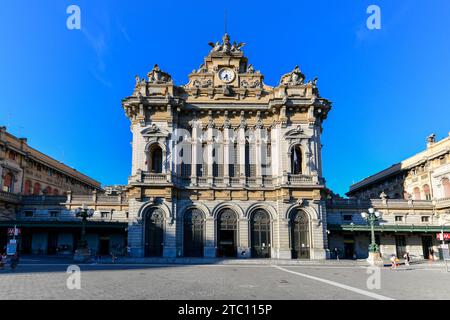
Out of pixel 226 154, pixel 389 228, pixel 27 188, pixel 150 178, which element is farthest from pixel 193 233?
pixel 27 188

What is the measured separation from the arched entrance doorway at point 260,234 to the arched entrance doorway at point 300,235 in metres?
2.69

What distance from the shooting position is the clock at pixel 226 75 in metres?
42.7

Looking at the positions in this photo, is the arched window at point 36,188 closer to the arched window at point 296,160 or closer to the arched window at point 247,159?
the arched window at point 247,159

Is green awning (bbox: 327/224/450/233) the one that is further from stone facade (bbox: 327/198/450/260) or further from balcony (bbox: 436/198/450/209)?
balcony (bbox: 436/198/450/209)

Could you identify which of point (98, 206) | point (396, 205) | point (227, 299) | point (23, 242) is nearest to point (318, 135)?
point (396, 205)

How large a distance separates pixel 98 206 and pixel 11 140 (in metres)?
15.2

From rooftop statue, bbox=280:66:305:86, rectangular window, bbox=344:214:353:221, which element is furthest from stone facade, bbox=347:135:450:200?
rooftop statue, bbox=280:66:305:86

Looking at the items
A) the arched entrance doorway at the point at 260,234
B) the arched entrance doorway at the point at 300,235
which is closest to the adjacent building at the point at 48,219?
the arched entrance doorway at the point at 260,234

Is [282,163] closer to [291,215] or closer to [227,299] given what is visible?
[291,215]

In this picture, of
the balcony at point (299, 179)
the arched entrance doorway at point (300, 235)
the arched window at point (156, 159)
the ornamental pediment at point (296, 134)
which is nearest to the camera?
the arched entrance doorway at point (300, 235)

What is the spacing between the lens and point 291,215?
3859 cm

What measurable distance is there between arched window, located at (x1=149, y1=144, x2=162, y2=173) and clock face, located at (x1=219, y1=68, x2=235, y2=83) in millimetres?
11293
